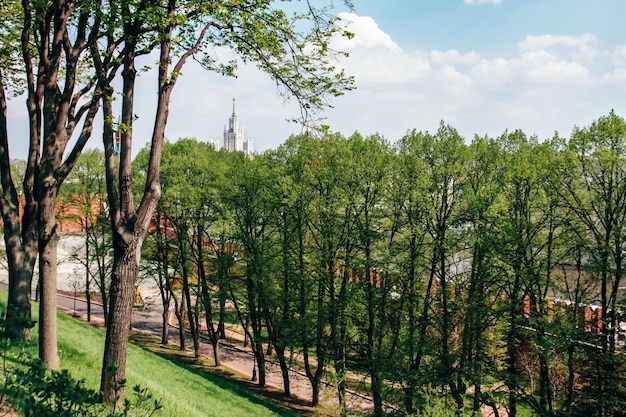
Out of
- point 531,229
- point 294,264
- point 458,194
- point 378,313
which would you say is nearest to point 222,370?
point 294,264

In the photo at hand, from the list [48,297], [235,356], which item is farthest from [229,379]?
[48,297]

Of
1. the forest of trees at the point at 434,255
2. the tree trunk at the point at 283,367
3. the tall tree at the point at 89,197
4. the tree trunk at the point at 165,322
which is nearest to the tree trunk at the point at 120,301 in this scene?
the forest of trees at the point at 434,255

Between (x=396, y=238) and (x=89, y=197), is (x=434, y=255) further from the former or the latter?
(x=89, y=197)

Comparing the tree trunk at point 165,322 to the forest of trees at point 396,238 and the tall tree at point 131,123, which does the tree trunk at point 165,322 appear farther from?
the tall tree at point 131,123

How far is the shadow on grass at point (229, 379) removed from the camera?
2416 cm

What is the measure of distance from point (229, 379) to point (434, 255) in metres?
14.3

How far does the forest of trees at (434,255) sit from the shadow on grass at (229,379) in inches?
45.2

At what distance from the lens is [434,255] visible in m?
22.7

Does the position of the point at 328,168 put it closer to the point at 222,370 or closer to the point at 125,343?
the point at 222,370

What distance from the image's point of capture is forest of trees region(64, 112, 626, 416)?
1900cm

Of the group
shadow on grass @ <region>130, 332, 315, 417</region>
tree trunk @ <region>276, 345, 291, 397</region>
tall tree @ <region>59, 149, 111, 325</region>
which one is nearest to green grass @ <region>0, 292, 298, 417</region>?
shadow on grass @ <region>130, 332, 315, 417</region>

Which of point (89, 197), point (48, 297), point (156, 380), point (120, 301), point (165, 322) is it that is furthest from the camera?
point (165, 322)

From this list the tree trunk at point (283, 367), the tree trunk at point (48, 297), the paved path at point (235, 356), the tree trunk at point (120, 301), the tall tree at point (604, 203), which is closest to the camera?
the tree trunk at point (120, 301)

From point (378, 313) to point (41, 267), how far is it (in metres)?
17.7
